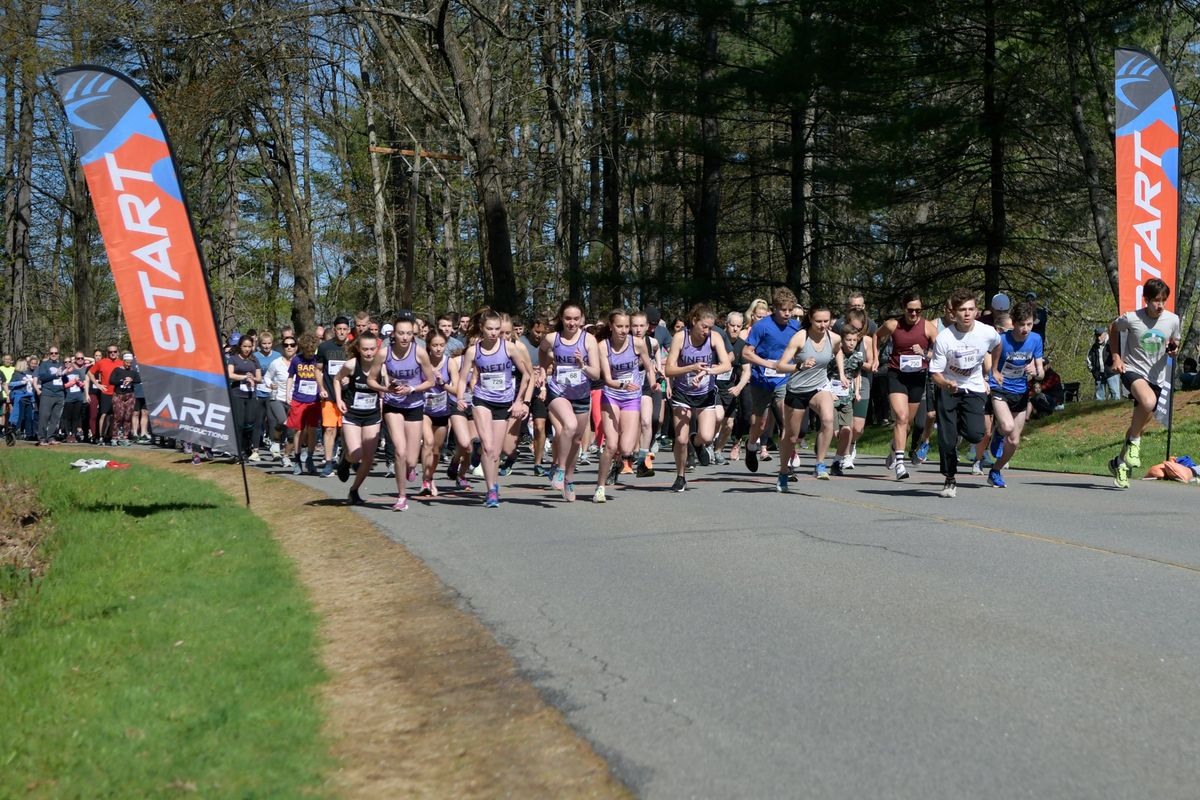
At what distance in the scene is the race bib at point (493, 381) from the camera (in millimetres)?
13164

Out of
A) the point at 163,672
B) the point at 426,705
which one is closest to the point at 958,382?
the point at 426,705

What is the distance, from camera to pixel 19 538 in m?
13.9

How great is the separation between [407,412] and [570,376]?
1705 mm

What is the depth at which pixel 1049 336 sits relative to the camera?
1775 inches

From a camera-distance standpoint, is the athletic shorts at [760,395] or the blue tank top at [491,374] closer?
the blue tank top at [491,374]

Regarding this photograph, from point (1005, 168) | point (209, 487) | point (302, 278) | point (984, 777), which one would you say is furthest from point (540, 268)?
point (984, 777)

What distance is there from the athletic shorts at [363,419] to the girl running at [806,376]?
426 centimetres

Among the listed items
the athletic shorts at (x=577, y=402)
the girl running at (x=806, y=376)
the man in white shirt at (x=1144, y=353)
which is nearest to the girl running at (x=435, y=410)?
the athletic shorts at (x=577, y=402)

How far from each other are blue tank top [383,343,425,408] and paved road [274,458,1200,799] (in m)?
1.31

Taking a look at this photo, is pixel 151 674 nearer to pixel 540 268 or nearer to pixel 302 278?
pixel 302 278

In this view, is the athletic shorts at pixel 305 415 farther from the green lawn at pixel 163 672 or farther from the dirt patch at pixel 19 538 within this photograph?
the green lawn at pixel 163 672

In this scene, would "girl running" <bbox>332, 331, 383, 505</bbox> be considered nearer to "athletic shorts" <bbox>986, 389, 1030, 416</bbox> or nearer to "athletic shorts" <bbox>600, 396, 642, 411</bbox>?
"athletic shorts" <bbox>600, 396, 642, 411</bbox>

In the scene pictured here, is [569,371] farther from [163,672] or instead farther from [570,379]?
[163,672]

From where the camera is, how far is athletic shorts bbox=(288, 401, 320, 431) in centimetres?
1861
